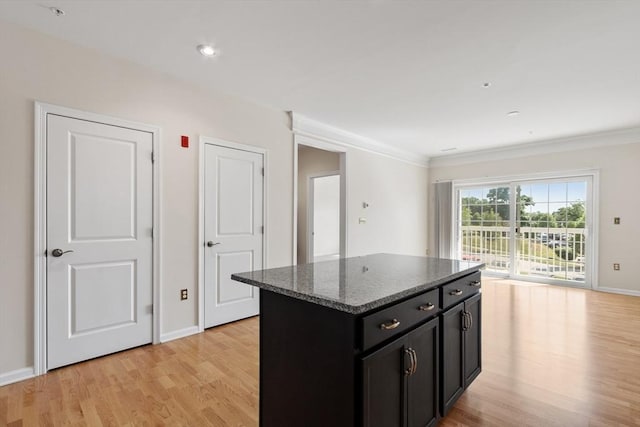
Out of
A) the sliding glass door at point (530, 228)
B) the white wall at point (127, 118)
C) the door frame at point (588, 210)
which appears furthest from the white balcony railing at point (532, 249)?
the white wall at point (127, 118)

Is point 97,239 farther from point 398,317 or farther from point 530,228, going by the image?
point 530,228

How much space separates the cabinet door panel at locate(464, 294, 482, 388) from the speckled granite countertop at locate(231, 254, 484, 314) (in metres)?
0.24

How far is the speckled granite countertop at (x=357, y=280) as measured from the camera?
4.08ft

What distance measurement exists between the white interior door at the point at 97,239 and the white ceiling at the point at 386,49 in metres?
0.80

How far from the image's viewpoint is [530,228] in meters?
5.81

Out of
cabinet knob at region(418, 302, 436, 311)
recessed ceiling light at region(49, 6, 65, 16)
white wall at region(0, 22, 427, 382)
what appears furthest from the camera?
white wall at region(0, 22, 427, 382)

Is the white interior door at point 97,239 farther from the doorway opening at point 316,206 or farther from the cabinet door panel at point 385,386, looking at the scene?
the doorway opening at point 316,206

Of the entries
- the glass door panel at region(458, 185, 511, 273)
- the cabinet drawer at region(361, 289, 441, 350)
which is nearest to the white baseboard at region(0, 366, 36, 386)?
the cabinet drawer at region(361, 289, 441, 350)

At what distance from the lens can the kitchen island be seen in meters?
1.21

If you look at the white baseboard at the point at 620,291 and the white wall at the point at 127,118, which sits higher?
the white wall at the point at 127,118

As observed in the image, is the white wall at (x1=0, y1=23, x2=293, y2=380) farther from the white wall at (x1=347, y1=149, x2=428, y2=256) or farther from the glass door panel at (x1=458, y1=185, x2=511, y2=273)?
the glass door panel at (x1=458, y1=185, x2=511, y2=273)

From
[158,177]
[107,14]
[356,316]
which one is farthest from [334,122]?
[356,316]

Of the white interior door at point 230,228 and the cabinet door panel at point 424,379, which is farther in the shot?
the white interior door at point 230,228

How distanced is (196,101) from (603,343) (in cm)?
461
